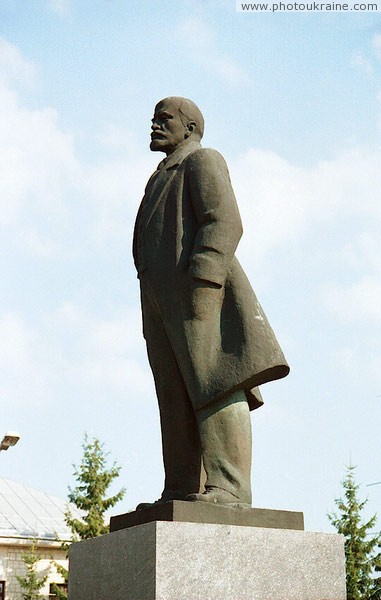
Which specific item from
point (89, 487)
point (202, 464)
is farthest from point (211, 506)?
point (89, 487)

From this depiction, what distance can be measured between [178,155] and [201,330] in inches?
52.0

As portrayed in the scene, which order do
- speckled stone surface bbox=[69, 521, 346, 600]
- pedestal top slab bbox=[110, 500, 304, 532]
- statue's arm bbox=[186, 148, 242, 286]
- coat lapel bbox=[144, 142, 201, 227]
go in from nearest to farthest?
speckled stone surface bbox=[69, 521, 346, 600], pedestal top slab bbox=[110, 500, 304, 532], statue's arm bbox=[186, 148, 242, 286], coat lapel bbox=[144, 142, 201, 227]

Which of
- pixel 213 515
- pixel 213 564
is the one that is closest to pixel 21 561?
pixel 213 515

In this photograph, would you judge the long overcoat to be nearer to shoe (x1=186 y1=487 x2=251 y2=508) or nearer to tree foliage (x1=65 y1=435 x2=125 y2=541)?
shoe (x1=186 y1=487 x2=251 y2=508)

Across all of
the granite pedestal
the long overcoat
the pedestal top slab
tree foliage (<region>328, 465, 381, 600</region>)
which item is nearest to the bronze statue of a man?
the long overcoat

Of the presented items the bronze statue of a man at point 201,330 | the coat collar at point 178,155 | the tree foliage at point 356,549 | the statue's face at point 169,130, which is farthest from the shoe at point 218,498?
the tree foliage at point 356,549

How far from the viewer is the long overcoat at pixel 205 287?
5.75 m

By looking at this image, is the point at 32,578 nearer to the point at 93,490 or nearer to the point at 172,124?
the point at 93,490

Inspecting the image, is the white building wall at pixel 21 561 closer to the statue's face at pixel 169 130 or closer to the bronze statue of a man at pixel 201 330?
the bronze statue of a man at pixel 201 330

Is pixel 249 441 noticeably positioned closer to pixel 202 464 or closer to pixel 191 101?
pixel 202 464

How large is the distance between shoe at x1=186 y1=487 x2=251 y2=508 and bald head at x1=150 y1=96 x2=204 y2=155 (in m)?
2.44

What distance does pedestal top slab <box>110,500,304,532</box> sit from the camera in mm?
5242

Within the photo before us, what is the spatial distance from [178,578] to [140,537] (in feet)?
1.06

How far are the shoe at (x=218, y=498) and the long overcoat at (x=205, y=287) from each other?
55cm
